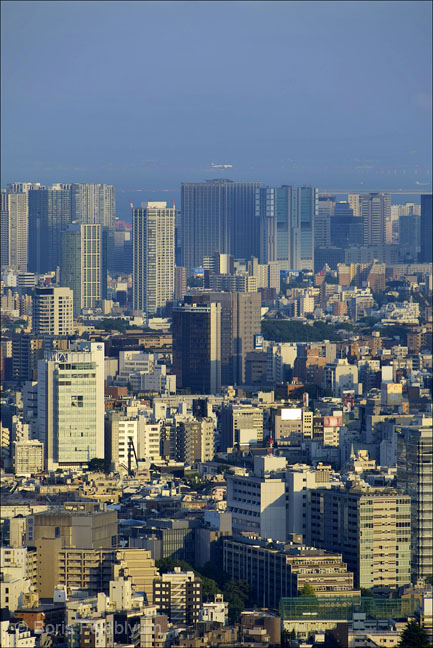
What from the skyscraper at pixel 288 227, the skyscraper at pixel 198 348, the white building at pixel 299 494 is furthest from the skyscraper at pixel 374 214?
the white building at pixel 299 494

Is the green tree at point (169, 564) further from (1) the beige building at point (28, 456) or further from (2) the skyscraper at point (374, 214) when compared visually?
(2) the skyscraper at point (374, 214)

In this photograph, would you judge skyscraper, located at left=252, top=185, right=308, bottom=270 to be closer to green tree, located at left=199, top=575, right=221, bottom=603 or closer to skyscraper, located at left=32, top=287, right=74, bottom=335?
skyscraper, located at left=32, top=287, right=74, bottom=335

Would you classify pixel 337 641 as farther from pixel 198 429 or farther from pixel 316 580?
pixel 198 429

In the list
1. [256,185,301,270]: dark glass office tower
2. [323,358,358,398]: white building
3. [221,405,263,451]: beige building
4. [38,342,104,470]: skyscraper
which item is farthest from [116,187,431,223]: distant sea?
[38,342,104,470]: skyscraper

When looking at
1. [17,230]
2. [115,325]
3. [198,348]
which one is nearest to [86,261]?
[17,230]

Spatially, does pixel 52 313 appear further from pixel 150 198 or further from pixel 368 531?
pixel 368 531

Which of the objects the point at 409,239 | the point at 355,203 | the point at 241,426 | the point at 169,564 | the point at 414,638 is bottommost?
the point at 414,638
